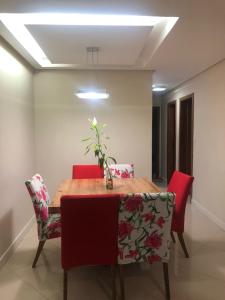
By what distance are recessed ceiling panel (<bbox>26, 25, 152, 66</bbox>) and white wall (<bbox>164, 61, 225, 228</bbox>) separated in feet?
4.15

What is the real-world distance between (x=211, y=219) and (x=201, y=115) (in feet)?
5.56

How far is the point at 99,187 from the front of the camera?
3086mm

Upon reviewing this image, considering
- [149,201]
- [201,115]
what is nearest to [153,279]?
[149,201]

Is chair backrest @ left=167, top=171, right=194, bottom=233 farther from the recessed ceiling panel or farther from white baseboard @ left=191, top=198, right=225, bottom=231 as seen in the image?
the recessed ceiling panel

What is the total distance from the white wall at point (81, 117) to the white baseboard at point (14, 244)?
0.85m

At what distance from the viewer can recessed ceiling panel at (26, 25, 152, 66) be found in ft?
9.30

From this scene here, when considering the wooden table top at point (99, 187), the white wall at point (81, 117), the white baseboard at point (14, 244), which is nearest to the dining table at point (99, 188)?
the wooden table top at point (99, 187)

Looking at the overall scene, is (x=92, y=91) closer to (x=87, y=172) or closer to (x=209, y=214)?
(x=87, y=172)

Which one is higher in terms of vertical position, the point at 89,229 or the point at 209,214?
the point at 89,229

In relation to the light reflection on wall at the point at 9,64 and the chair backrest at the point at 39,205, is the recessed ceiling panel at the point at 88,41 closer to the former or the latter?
the light reflection on wall at the point at 9,64

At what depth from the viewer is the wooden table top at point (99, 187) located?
283cm

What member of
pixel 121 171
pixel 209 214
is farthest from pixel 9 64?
pixel 209 214

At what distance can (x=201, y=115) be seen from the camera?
183 inches

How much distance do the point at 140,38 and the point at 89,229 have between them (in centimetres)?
216
